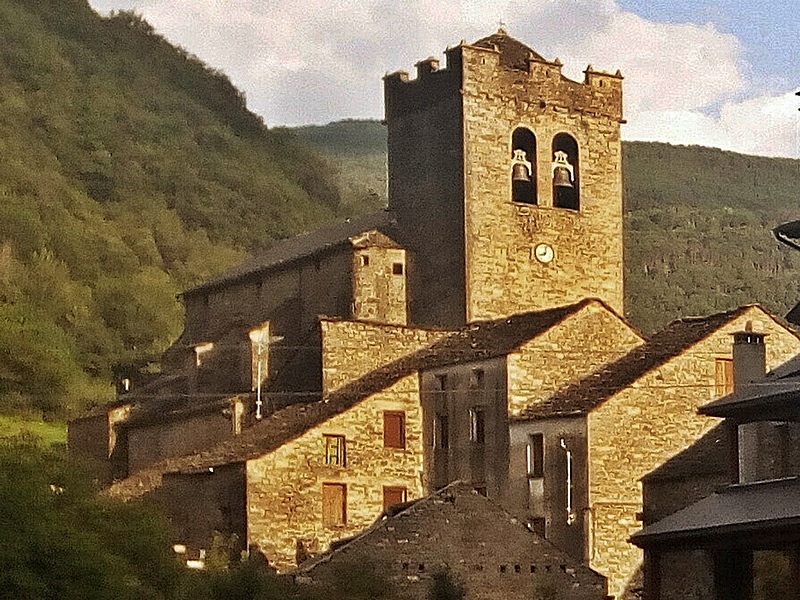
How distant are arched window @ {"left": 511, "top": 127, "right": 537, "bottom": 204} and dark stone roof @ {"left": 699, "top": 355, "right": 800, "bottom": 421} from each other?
1013 inches

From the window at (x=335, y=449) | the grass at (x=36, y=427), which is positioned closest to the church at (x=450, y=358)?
the window at (x=335, y=449)

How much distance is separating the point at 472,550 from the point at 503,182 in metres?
22.4

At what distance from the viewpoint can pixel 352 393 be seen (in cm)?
6072

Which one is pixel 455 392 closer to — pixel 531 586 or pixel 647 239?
pixel 531 586

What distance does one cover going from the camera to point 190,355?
69500 millimetres

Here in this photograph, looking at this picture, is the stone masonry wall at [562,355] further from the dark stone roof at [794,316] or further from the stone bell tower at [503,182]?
the dark stone roof at [794,316]

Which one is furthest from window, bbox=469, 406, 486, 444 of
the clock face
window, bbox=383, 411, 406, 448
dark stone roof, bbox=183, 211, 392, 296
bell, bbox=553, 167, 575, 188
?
bell, bbox=553, 167, 575, 188

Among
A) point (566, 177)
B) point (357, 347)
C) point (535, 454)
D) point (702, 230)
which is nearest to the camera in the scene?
point (535, 454)

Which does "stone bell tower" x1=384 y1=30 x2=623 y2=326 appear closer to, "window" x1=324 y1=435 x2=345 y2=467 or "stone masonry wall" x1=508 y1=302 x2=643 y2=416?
"stone masonry wall" x1=508 y1=302 x2=643 y2=416

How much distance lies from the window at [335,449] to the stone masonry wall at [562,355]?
4.13 m

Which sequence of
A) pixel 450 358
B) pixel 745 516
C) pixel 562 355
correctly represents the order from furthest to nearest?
pixel 450 358, pixel 562 355, pixel 745 516

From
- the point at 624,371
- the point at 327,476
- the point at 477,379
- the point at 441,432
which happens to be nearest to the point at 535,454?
the point at 624,371

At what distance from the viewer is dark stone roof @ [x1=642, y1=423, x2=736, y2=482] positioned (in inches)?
1961

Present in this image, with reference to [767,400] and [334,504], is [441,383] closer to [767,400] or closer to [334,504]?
[334,504]
